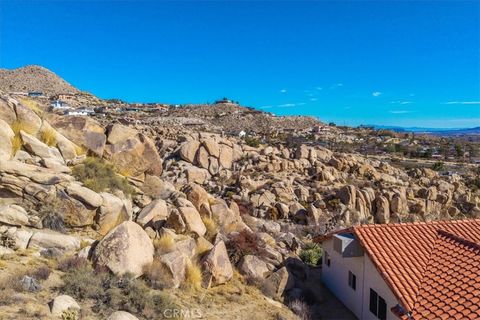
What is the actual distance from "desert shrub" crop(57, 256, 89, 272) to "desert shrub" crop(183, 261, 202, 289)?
2.87m

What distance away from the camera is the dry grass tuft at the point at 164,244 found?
11.5 m

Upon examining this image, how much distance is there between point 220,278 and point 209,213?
3.98 m

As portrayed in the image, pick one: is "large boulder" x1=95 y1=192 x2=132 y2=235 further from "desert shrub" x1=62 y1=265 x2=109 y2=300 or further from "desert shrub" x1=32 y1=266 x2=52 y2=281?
"desert shrub" x1=32 y1=266 x2=52 y2=281

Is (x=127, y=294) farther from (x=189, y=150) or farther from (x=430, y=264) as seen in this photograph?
(x=189, y=150)

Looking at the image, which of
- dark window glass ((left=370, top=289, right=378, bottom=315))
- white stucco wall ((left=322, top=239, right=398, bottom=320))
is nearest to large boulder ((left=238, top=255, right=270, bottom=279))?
white stucco wall ((left=322, top=239, right=398, bottom=320))

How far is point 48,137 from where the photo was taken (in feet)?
46.2

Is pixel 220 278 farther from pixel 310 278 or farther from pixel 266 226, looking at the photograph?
pixel 266 226

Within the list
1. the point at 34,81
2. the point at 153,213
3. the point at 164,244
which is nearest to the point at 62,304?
the point at 164,244

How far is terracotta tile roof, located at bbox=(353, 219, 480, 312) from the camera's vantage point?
1108cm

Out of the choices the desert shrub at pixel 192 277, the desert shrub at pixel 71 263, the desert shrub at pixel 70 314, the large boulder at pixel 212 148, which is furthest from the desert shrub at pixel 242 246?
the large boulder at pixel 212 148

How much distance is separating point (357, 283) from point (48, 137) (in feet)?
42.1

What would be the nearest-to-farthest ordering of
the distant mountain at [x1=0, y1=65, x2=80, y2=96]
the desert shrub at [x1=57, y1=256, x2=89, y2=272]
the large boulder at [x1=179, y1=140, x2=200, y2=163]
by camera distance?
the desert shrub at [x1=57, y1=256, x2=89, y2=272]
the large boulder at [x1=179, y1=140, x2=200, y2=163]
the distant mountain at [x1=0, y1=65, x2=80, y2=96]

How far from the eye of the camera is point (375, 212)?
87.0ft

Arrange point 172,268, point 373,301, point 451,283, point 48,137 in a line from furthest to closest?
point 48,137, point 373,301, point 451,283, point 172,268
